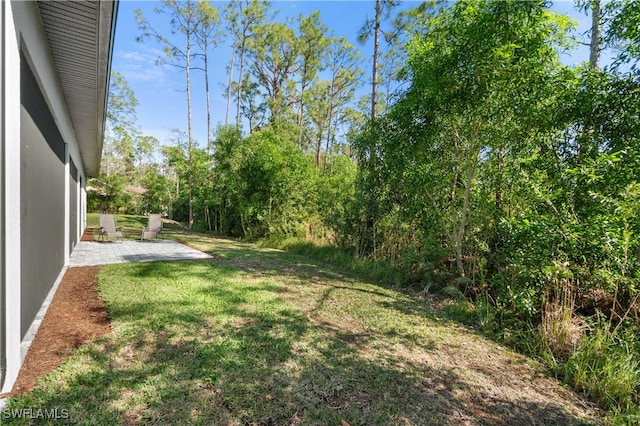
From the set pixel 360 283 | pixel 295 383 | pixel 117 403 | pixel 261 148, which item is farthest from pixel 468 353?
pixel 261 148

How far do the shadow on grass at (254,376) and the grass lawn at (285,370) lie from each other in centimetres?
1

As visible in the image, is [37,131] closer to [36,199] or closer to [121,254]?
[36,199]

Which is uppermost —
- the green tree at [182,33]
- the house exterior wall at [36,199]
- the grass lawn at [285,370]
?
the green tree at [182,33]

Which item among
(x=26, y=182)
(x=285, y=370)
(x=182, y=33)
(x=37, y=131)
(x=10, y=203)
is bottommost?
(x=285, y=370)

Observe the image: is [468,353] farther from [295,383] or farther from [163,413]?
[163,413]

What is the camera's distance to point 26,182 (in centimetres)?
294

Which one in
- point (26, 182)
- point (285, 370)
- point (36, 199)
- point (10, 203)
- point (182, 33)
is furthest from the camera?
point (182, 33)

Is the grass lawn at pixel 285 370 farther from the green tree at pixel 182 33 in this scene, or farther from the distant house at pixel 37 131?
the green tree at pixel 182 33

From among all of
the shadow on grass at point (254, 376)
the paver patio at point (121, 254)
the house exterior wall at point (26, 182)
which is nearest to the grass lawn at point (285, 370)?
the shadow on grass at point (254, 376)

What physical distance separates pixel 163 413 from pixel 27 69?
3613 mm

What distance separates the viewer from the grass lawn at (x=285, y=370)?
2082 millimetres

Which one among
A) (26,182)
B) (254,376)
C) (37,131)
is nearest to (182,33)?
(37,131)

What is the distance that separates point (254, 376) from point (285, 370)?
0.28 meters

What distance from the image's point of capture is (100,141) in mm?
8438
